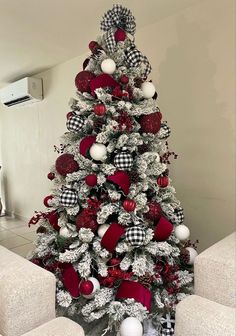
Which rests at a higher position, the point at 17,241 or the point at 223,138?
the point at 223,138

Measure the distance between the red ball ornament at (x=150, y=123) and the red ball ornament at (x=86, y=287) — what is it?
832 mm

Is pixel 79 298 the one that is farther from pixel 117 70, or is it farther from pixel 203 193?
pixel 117 70

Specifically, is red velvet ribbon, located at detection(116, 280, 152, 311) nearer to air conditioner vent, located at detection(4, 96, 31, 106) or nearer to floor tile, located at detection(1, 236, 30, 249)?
floor tile, located at detection(1, 236, 30, 249)

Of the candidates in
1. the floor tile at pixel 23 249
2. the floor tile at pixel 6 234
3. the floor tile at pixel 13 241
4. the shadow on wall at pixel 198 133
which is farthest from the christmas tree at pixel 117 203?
the floor tile at pixel 6 234

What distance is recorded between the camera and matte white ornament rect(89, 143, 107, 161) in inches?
54.9

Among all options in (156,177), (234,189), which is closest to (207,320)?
(156,177)

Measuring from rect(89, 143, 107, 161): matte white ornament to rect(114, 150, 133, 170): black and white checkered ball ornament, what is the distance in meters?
0.07

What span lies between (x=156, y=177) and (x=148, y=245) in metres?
0.37

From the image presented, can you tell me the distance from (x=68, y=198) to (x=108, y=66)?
725 millimetres

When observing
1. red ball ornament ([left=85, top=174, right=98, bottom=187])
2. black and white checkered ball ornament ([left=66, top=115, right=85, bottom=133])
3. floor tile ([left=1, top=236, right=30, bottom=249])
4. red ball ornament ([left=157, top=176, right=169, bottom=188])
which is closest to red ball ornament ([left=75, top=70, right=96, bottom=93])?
black and white checkered ball ornament ([left=66, top=115, right=85, bottom=133])

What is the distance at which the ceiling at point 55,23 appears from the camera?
1.83 meters

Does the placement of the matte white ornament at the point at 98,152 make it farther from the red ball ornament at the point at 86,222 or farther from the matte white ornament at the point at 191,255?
the matte white ornament at the point at 191,255

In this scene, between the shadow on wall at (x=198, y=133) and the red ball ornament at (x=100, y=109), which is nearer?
the red ball ornament at (x=100, y=109)

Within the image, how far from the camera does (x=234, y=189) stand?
181 cm
